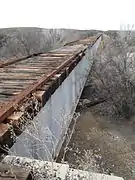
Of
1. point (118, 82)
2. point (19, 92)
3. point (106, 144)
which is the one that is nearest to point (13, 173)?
point (19, 92)

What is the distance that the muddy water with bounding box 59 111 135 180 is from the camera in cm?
816

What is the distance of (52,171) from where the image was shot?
3.18 meters

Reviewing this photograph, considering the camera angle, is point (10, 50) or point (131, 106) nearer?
point (131, 106)

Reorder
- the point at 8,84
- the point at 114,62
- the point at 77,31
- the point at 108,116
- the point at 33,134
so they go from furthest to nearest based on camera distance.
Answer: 1. the point at 77,31
2. the point at 114,62
3. the point at 108,116
4. the point at 8,84
5. the point at 33,134

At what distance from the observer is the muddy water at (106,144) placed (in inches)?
321

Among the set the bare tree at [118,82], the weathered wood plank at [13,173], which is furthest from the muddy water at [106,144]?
the weathered wood plank at [13,173]

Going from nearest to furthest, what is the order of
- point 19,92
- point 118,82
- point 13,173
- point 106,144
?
point 13,173 → point 19,92 → point 106,144 → point 118,82

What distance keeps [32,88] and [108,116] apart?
28.7 ft

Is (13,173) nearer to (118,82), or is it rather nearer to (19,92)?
(19,92)

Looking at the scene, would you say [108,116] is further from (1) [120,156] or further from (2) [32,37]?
(2) [32,37]

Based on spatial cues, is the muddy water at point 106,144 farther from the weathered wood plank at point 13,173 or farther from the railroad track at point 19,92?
the weathered wood plank at point 13,173

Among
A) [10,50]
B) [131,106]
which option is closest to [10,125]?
[131,106]

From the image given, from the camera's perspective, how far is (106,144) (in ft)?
32.7

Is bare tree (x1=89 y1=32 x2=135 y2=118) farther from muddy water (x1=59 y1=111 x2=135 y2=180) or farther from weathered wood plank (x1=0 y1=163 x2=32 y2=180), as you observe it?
weathered wood plank (x1=0 y1=163 x2=32 y2=180)
